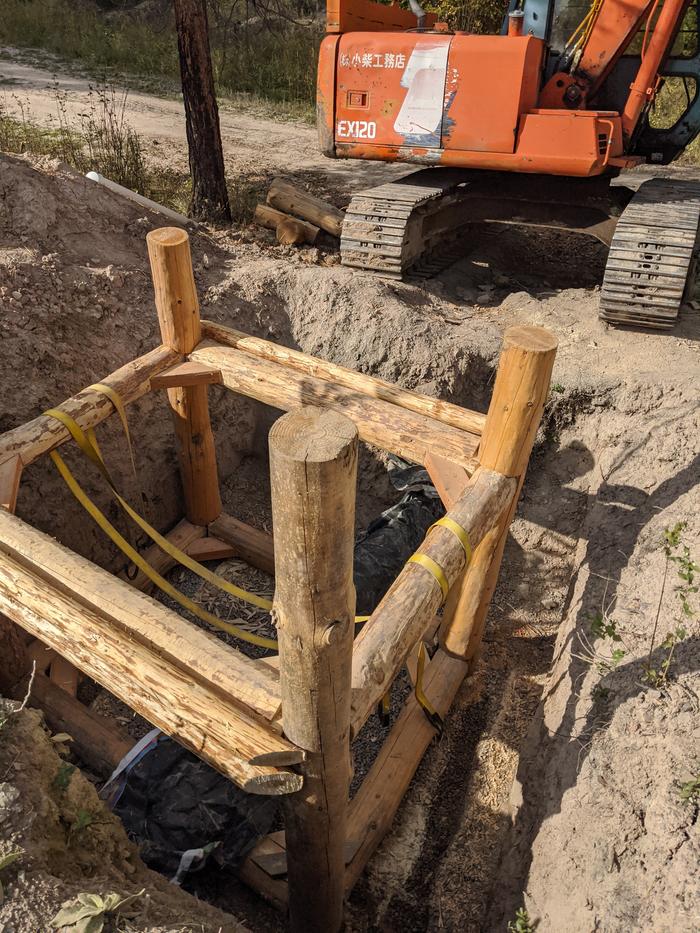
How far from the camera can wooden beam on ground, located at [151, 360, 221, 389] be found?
11.1 ft

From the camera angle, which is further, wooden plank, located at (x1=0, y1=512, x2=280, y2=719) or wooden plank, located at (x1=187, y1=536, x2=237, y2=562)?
wooden plank, located at (x1=187, y1=536, x2=237, y2=562)

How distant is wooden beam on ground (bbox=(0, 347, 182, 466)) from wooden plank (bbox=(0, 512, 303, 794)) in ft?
1.71

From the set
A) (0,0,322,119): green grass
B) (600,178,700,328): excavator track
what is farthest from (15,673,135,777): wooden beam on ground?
(0,0,322,119): green grass

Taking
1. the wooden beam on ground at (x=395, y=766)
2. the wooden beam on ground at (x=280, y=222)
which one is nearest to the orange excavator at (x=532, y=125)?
the wooden beam on ground at (x=280, y=222)

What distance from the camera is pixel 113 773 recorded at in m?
2.96

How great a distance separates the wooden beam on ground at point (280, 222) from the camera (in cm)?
648

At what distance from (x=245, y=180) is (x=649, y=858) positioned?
8.12 meters

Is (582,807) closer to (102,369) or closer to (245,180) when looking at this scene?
(102,369)

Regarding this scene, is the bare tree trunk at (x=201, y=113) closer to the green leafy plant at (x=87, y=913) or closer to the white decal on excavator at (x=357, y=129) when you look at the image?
the white decal on excavator at (x=357, y=129)

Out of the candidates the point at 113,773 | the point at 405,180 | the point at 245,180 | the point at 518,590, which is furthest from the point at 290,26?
the point at 113,773

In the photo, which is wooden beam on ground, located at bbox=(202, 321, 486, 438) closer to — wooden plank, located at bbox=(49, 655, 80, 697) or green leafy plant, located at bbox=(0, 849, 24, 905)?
wooden plank, located at bbox=(49, 655, 80, 697)

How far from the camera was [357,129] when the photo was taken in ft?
18.9

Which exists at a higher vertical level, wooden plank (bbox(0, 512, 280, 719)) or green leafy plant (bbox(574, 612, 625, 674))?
wooden plank (bbox(0, 512, 280, 719))

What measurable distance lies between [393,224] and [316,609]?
4.75 meters
